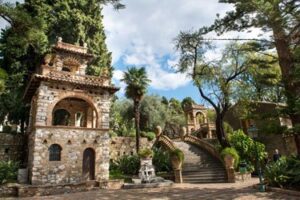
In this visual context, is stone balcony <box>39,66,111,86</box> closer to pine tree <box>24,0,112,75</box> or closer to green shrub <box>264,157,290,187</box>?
pine tree <box>24,0,112,75</box>

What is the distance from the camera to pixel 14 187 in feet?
46.3

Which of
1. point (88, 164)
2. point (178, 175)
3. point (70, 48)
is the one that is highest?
point (70, 48)

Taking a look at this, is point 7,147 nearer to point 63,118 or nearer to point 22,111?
point 22,111

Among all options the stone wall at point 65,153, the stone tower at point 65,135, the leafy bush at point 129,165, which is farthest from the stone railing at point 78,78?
the leafy bush at point 129,165

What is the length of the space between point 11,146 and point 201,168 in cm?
1510

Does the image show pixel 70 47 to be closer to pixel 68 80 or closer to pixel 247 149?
pixel 68 80

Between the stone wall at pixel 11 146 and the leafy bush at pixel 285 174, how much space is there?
17920mm

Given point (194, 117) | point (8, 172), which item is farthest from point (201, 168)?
point (194, 117)

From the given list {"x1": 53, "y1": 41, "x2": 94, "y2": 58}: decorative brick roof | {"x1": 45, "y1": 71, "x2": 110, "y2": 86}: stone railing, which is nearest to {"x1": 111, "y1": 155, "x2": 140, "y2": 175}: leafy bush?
{"x1": 45, "y1": 71, "x2": 110, "y2": 86}: stone railing

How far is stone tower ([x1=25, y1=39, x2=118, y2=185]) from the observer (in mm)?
15828

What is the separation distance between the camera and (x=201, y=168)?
1866 cm

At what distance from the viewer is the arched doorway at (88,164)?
17047 millimetres

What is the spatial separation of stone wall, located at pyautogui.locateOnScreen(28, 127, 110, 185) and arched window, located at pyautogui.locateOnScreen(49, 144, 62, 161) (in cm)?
22

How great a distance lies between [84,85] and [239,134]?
13.7m
